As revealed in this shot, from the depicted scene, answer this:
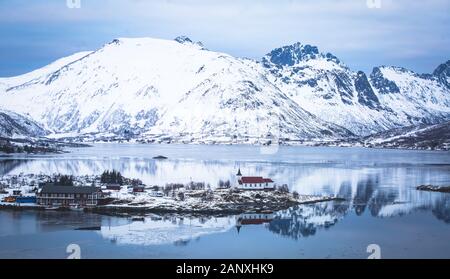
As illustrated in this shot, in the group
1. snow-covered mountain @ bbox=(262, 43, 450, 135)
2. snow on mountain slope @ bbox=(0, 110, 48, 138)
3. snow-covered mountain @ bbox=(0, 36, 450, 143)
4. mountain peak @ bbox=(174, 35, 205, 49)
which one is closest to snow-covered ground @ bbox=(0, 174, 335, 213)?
snow on mountain slope @ bbox=(0, 110, 48, 138)

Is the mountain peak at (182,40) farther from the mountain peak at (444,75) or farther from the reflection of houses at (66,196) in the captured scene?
the reflection of houses at (66,196)

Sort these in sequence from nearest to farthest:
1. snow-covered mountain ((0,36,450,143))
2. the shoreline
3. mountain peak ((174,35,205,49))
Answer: the shoreline < snow-covered mountain ((0,36,450,143)) < mountain peak ((174,35,205,49))

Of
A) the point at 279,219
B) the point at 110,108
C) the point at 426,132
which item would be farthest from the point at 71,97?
the point at 279,219

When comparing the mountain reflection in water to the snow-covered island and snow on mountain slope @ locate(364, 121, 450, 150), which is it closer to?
the snow-covered island

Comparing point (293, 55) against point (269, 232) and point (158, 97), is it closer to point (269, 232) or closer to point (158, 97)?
point (158, 97)

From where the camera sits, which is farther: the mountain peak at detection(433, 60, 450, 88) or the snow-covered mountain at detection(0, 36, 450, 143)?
the mountain peak at detection(433, 60, 450, 88)

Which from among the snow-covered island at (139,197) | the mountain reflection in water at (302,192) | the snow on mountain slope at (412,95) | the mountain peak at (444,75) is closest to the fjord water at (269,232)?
the mountain reflection in water at (302,192)
